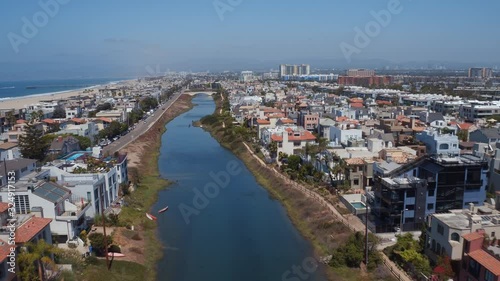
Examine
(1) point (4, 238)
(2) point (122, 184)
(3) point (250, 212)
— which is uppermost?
(1) point (4, 238)

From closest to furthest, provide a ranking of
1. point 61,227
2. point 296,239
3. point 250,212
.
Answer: point 61,227, point 296,239, point 250,212

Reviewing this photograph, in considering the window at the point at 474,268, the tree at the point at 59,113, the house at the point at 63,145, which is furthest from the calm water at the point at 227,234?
the tree at the point at 59,113

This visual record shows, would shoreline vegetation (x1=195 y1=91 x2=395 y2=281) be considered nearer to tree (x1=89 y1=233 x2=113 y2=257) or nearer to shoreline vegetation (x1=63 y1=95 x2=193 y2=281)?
shoreline vegetation (x1=63 y1=95 x2=193 y2=281)

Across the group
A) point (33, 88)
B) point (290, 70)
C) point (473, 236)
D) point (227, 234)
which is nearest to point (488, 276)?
point (473, 236)

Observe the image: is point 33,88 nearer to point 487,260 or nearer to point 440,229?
point 440,229

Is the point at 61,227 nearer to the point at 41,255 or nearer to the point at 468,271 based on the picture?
the point at 41,255

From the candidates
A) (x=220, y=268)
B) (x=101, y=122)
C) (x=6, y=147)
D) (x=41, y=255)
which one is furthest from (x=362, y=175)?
(x=101, y=122)
